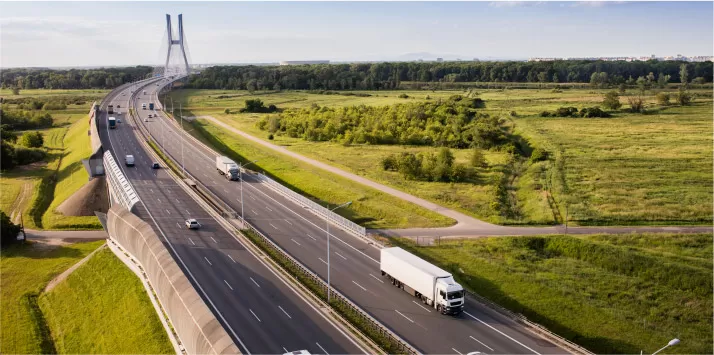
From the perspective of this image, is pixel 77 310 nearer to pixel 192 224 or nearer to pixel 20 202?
pixel 192 224

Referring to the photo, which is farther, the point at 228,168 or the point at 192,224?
the point at 228,168

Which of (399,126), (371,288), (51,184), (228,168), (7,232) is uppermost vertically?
(399,126)

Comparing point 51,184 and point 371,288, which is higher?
point 371,288

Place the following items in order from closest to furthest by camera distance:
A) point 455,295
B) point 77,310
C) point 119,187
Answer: point 455,295 → point 77,310 → point 119,187

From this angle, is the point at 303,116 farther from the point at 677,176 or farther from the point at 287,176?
the point at 677,176

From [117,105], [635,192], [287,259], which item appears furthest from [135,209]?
[117,105]

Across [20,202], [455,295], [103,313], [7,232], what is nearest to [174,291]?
[103,313]

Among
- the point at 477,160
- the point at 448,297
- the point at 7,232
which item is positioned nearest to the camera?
the point at 448,297

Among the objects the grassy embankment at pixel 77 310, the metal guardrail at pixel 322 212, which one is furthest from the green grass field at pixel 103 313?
the metal guardrail at pixel 322 212

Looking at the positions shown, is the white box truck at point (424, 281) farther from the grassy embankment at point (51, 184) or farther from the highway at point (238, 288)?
the grassy embankment at point (51, 184)
